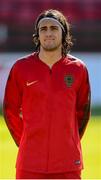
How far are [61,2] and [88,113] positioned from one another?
15.6 metres

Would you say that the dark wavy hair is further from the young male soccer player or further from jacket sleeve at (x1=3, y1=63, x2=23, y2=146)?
jacket sleeve at (x1=3, y1=63, x2=23, y2=146)

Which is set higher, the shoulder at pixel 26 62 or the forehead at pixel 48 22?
the forehead at pixel 48 22

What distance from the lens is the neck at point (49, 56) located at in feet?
16.9

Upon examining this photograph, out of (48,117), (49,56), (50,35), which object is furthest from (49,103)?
(50,35)

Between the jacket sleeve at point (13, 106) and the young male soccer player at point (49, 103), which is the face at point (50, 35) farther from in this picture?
the jacket sleeve at point (13, 106)

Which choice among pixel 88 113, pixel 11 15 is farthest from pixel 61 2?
pixel 88 113

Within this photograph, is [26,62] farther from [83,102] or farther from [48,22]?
[83,102]

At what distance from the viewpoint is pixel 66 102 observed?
16.4 ft

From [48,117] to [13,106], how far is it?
0.46 metres

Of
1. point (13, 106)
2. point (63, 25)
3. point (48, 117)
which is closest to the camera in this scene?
point (48, 117)

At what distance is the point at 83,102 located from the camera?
534cm

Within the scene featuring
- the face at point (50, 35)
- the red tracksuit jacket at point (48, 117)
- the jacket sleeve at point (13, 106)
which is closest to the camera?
the red tracksuit jacket at point (48, 117)

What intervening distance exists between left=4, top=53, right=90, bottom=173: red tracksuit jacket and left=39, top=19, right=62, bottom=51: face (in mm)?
116

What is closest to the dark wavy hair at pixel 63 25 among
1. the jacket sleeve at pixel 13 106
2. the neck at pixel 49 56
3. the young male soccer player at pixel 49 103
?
the young male soccer player at pixel 49 103
